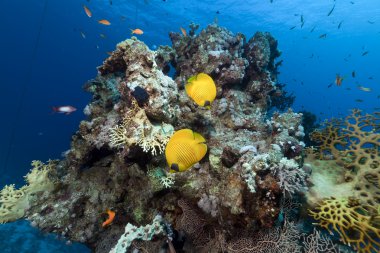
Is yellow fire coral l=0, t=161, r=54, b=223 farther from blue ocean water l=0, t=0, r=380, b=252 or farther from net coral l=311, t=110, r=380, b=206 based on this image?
blue ocean water l=0, t=0, r=380, b=252

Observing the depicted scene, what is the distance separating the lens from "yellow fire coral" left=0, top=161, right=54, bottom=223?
4980mm

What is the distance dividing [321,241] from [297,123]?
7.07 feet

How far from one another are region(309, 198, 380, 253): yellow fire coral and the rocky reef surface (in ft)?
1.00

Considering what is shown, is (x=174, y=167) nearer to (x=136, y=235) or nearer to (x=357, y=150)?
(x=136, y=235)

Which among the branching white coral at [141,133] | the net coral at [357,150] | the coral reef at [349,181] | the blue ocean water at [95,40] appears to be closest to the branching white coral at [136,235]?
the branching white coral at [141,133]

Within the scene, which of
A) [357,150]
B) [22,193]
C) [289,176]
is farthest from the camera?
[22,193]

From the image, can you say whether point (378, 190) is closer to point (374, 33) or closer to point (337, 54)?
point (374, 33)

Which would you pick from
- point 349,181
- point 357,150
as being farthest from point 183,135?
point 357,150

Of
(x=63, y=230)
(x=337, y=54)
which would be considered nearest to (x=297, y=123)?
(x=63, y=230)

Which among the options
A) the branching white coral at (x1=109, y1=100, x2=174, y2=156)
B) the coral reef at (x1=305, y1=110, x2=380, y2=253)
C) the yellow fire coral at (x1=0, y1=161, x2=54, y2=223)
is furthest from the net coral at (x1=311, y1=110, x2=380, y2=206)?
the yellow fire coral at (x1=0, y1=161, x2=54, y2=223)

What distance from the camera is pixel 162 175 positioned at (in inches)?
177

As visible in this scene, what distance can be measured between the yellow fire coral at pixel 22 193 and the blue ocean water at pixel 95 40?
6.44 metres

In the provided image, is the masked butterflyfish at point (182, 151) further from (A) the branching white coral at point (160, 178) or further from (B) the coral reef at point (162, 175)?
(A) the branching white coral at point (160, 178)

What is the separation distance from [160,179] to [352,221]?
9.71ft
